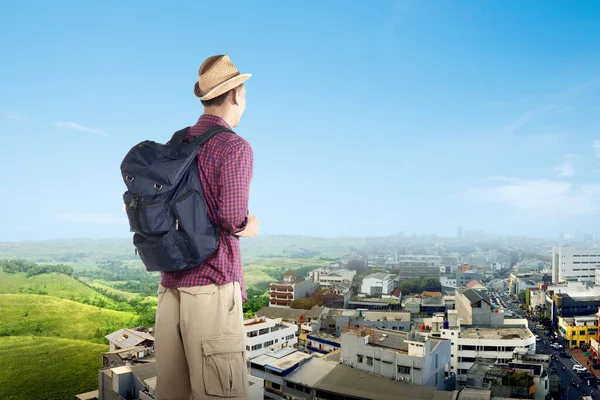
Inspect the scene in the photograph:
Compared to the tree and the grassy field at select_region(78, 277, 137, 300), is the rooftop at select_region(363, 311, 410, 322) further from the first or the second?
the grassy field at select_region(78, 277, 137, 300)

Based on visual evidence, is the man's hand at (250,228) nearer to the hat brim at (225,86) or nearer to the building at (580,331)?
the hat brim at (225,86)

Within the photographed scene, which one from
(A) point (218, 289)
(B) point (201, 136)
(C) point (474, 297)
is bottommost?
(C) point (474, 297)

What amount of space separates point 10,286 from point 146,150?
11.6 meters

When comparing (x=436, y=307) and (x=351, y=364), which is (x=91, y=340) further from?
(x=436, y=307)

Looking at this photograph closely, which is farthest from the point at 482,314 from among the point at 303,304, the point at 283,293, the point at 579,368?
the point at 283,293

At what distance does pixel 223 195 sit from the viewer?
0.75 metres

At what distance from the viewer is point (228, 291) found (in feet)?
2.56

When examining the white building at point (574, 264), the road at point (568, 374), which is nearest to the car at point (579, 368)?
the road at point (568, 374)

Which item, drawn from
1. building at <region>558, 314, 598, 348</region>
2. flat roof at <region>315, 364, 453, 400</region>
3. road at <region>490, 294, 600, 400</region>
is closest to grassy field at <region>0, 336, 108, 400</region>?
flat roof at <region>315, 364, 453, 400</region>

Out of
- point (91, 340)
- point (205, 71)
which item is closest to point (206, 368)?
point (205, 71)

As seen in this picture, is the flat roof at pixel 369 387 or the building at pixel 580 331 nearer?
the flat roof at pixel 369 387

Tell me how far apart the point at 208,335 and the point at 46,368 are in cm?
930

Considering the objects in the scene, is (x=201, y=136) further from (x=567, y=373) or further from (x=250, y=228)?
(x=567, y=373)

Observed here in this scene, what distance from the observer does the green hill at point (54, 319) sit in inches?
373
